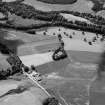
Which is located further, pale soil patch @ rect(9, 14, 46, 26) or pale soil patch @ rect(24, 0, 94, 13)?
pale soil patch @ rect(24, 0, 94, 13)

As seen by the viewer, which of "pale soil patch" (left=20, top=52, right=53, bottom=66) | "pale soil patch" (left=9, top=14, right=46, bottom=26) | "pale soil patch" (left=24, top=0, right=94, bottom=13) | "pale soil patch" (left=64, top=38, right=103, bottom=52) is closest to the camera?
"pale soil patch" (left=20, top=52, right=53, bottom=66)

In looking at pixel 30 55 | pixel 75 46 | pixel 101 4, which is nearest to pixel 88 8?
pixel 101 4

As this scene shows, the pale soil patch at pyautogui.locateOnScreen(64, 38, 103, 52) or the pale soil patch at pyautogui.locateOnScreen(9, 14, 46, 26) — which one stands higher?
the pale soil patch at pyautogui.locateOnScreen(9, 14, 46, 26)

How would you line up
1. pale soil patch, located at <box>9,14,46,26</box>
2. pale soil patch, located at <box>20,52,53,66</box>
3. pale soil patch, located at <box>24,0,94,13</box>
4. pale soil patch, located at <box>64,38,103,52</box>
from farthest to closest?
pale soil patch, located at <box>24,0,94,13</box>, pale soil patch, located at <box>9,14,46,26</box>, pale soil patch, located at <box>64,38,103,52</box>, pale soil patch, located at <box>20,52,53,66</box>

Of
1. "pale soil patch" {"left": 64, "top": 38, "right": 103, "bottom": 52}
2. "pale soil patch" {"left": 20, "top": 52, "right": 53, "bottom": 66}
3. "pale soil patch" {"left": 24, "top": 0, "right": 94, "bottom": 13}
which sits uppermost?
"pale soil patch" {"left": 24, "top": 0, "right": 94, "bottom": 13}

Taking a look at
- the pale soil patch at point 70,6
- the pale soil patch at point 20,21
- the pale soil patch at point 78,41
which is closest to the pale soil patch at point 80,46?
the pale soil patch at point 78,41

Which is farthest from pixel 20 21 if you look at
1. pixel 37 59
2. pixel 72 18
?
pixel 37 59

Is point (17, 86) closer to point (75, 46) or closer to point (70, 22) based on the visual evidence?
point (75, 46)

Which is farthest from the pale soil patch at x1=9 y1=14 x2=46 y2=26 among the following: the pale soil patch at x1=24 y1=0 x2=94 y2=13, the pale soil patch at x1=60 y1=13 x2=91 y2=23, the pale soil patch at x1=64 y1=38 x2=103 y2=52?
the pale soil patch at x1=64 y1=38 x2=103 y2=52

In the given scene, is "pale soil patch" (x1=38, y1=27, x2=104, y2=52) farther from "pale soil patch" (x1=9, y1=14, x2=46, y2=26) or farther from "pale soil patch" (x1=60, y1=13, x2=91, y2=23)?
"pale soil patch" (x1=9, y1=14, x2=46, y2=26)

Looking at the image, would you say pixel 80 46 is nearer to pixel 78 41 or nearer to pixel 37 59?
pixel 78 41

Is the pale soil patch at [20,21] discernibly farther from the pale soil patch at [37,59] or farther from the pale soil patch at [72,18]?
the pale soil patch at [37,59]
